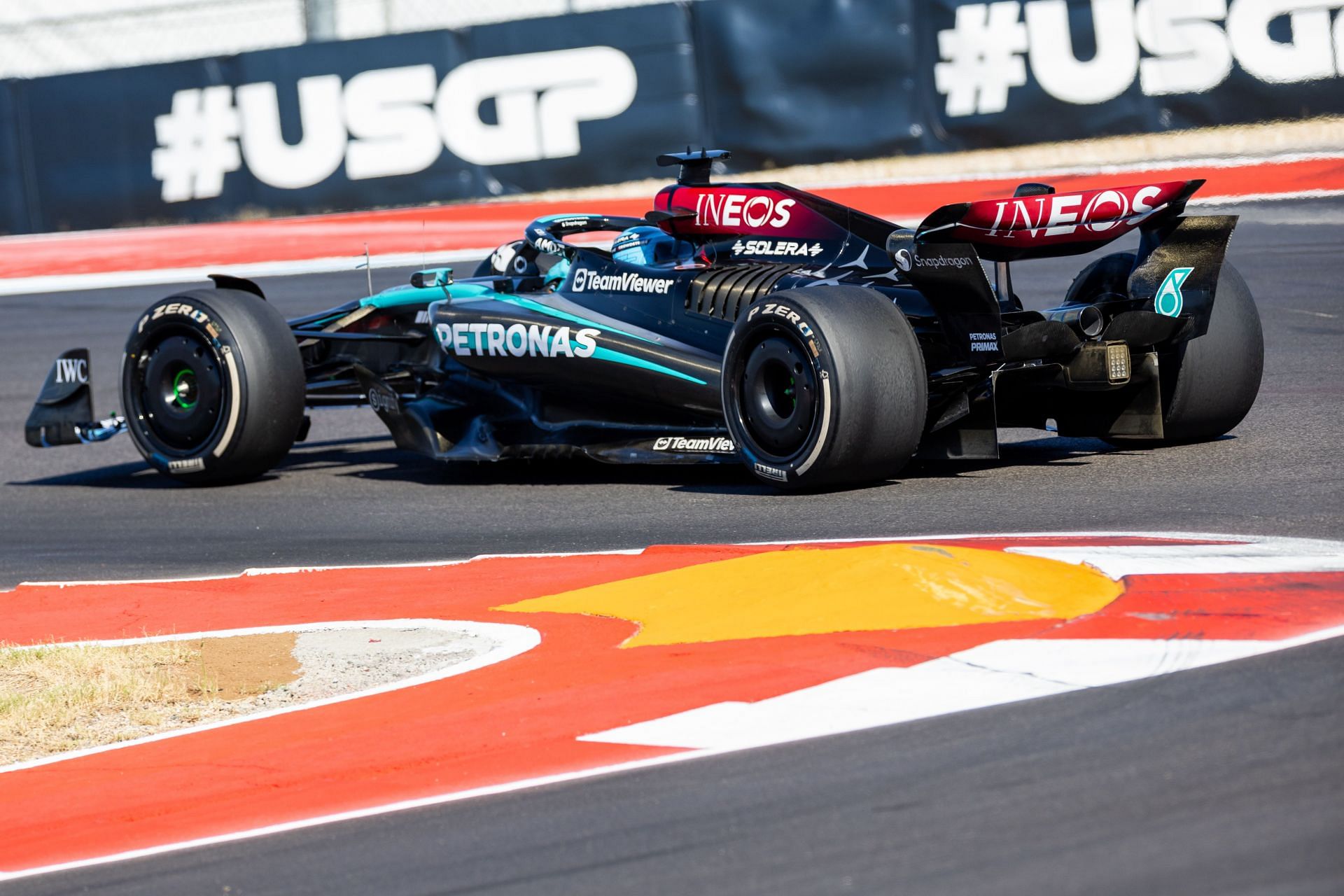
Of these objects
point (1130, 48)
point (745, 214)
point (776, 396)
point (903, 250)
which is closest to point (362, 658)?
point (776, 396)

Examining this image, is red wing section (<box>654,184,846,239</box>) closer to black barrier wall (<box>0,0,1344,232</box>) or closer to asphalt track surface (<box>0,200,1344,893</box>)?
asphalt track surface (<box>0,200,1344,893</box>)

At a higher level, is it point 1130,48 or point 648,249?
point 1130,48

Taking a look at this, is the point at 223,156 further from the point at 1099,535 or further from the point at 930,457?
the point at 1099,535

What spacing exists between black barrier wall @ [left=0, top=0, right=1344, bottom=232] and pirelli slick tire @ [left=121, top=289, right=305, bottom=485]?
9.21 metres

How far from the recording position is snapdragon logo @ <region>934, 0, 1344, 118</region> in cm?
1580

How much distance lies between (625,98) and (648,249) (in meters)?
9.80

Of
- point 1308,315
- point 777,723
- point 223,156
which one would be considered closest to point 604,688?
point 777,723

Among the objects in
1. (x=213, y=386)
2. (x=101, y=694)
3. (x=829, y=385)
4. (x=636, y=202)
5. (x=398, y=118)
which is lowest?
(x=101, y=694)

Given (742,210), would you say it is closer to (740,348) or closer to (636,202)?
(740,348)

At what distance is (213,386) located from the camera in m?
9.09

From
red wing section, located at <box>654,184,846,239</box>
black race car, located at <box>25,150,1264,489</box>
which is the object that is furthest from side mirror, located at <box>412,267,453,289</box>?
red wing section, located at <box>654,184,846,239</box>

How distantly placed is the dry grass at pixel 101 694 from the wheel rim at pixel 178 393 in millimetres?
3687

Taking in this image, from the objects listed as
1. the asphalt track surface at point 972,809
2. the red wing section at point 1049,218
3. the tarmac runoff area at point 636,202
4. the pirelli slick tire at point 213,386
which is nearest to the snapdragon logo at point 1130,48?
the tarmac runoff area at point 636,202

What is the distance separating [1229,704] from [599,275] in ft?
17.0
